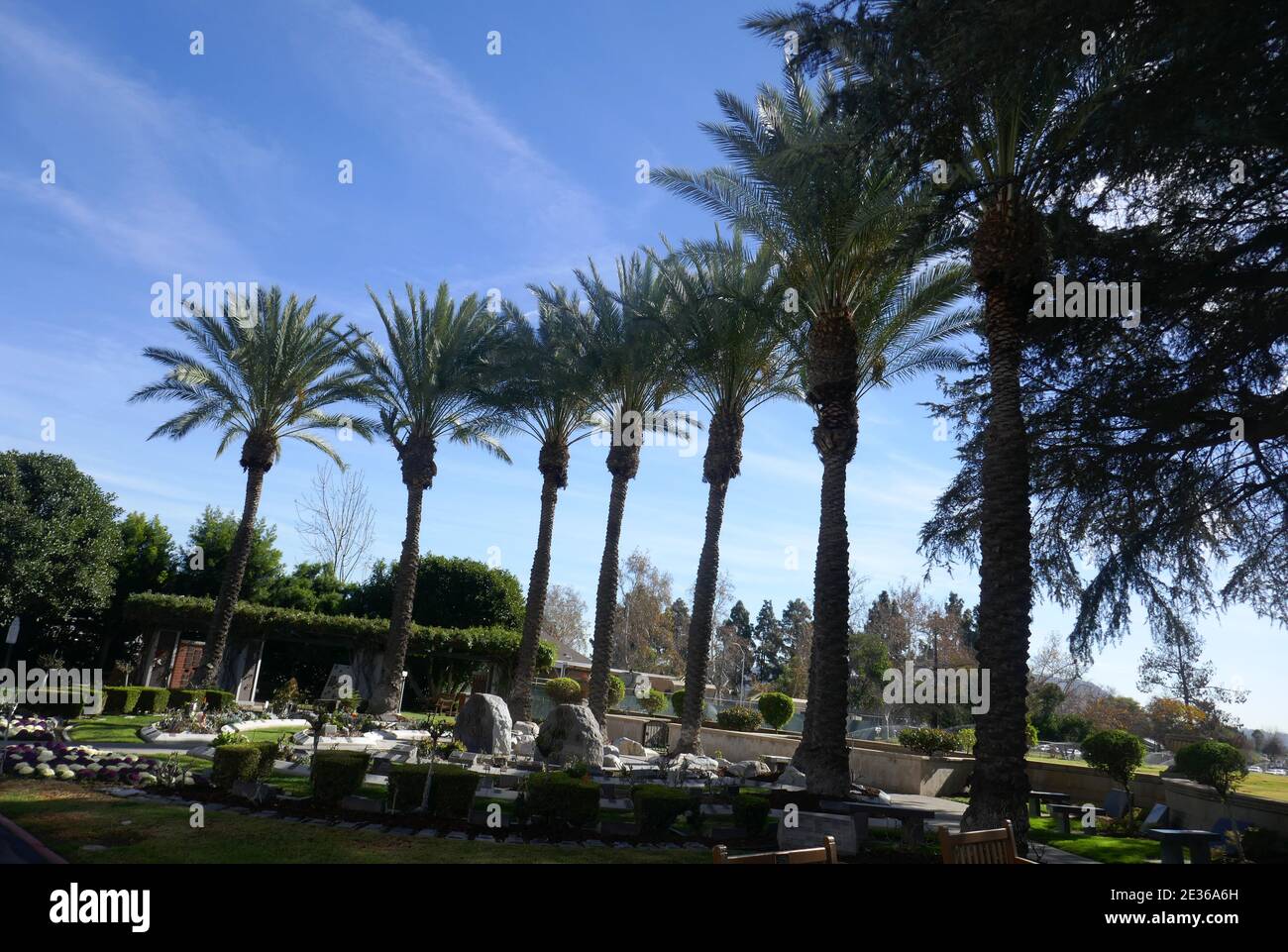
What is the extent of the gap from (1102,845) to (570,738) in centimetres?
1027

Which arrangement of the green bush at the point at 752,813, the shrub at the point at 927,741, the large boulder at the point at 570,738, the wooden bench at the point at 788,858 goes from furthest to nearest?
the shrub at the point at 927,741
the large boulder at the point at 570,738
the green bush at the point at 752,813
the wooden bench at the point at 788,858

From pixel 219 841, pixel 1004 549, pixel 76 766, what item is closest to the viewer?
pixel 219 841

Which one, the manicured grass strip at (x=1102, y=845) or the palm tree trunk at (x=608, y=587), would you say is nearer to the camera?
the manicured grass strip at (x=1102, y=845)

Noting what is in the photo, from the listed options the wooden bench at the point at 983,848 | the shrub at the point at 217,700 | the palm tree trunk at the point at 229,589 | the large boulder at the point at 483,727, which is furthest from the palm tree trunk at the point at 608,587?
the wooden bench at the point at 983,848

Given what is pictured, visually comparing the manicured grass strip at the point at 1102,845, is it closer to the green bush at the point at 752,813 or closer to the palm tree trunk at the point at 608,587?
the green bush at the point at 752,813

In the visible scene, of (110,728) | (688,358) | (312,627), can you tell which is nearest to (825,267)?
(688,358)

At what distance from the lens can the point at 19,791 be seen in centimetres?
1086

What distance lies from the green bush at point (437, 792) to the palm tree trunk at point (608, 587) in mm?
11042

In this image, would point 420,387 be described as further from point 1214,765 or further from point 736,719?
point 1214,765

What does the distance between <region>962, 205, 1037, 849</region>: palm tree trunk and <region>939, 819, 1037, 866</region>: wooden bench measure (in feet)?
19.0

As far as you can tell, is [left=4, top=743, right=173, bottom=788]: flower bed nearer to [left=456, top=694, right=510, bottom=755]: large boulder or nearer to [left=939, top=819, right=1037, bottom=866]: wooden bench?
[left=456, top=694, right=510, bottom=755]: large boulder

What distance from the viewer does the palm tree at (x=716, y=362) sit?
20.3 metres

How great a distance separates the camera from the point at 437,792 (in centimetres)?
1135
